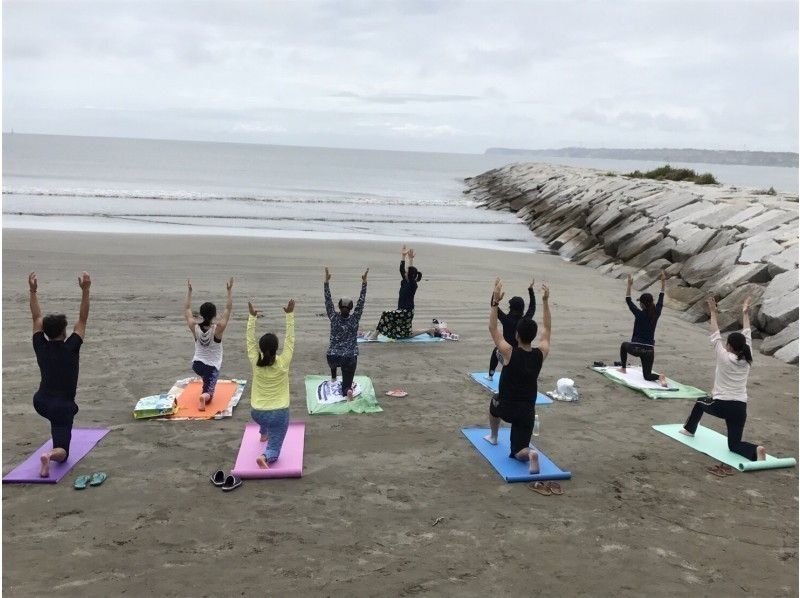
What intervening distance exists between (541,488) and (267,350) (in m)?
2.98

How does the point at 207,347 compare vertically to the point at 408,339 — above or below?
above

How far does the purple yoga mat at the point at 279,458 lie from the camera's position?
18.4 feet

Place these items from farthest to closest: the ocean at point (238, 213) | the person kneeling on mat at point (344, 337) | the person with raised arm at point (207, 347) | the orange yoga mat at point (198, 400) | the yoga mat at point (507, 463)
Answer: the ocean at point (238, 213) < the person kneeling on mat at point (344, 337) < the person with raised arm at point (207, 347) < the orange yoga mat at point (198, 400) < the yoga mat at point (507, 463)

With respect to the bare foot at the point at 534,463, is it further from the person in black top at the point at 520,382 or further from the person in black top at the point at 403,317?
the person in black top at the point at 403,317

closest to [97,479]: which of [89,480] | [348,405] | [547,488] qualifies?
[89,480]

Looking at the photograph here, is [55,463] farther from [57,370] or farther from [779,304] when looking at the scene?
[779,304]

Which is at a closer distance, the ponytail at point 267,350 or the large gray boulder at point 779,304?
the ponytail at point 267,350

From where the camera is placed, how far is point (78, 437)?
6266mm

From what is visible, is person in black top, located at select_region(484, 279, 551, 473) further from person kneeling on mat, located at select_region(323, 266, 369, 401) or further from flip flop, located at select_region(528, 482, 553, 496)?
person kneeling on mat, located at select_region(323, 266, 369, 401)

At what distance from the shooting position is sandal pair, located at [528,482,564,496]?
18.2 feet

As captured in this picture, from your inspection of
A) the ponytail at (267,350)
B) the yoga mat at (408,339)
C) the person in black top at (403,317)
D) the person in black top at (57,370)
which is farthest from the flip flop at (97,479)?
the person in black top at (403,317)

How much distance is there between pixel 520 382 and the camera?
575cm

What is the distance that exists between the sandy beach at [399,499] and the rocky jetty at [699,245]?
2.19 metres

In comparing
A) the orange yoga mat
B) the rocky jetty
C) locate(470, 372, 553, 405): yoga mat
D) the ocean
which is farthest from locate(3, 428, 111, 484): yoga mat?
the ocean
